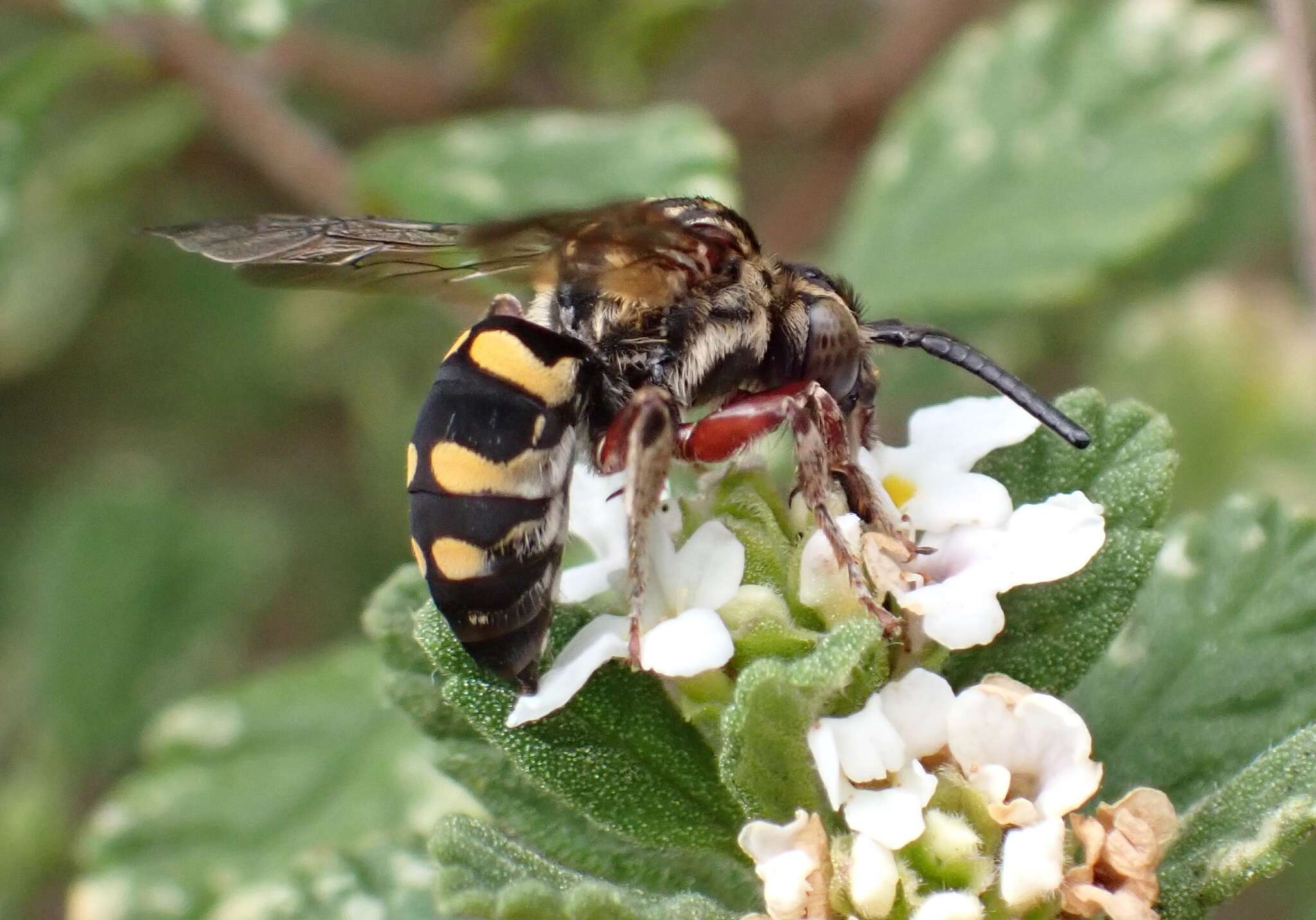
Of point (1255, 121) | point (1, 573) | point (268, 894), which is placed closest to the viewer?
point (268, 894)

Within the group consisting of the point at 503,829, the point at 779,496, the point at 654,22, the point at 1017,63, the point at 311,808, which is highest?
the point at 654,22

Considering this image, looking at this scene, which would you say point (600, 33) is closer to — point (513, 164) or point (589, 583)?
point (513, 164)

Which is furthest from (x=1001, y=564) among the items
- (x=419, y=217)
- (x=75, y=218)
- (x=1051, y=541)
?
(x=75, y=218)

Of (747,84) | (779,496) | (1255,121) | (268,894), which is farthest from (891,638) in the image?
(747,84)

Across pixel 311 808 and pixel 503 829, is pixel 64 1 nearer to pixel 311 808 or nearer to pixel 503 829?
pixel 311 808

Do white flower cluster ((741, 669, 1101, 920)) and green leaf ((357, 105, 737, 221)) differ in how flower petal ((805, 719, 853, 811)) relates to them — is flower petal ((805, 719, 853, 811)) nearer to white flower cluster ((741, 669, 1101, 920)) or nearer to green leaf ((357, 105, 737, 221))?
white flower cluster ((741, 669, 1101, 920))
